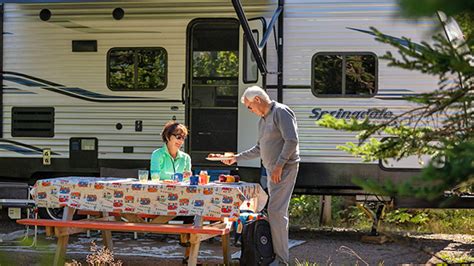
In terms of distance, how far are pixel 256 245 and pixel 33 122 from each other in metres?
4.03

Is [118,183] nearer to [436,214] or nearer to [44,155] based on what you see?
[44,155]

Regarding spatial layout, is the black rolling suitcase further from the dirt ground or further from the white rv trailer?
the white rv trailer

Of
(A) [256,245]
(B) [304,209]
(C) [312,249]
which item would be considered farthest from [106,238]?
(B) [304,209]

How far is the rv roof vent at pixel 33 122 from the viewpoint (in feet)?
29.8

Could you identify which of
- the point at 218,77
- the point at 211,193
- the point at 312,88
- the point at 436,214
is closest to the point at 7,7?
the point at 218,77

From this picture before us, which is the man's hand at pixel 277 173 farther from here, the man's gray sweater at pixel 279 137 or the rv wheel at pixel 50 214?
the rv wheel at pixel 50 214

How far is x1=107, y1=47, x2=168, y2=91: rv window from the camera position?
8.87 meters

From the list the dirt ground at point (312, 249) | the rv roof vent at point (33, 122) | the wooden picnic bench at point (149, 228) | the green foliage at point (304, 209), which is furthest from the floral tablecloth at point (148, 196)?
the green foliage at point (304, 209)

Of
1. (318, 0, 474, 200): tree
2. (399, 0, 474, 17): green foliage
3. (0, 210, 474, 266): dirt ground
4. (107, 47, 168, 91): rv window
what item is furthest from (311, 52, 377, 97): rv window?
(399, 0, 474, 17): green foliage

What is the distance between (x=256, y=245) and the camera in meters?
6.09

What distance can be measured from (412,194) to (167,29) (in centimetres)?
715

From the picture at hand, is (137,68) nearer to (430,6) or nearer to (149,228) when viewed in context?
(149,228)

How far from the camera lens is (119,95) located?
891 centimetres

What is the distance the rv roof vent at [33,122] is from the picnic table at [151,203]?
2.79m
